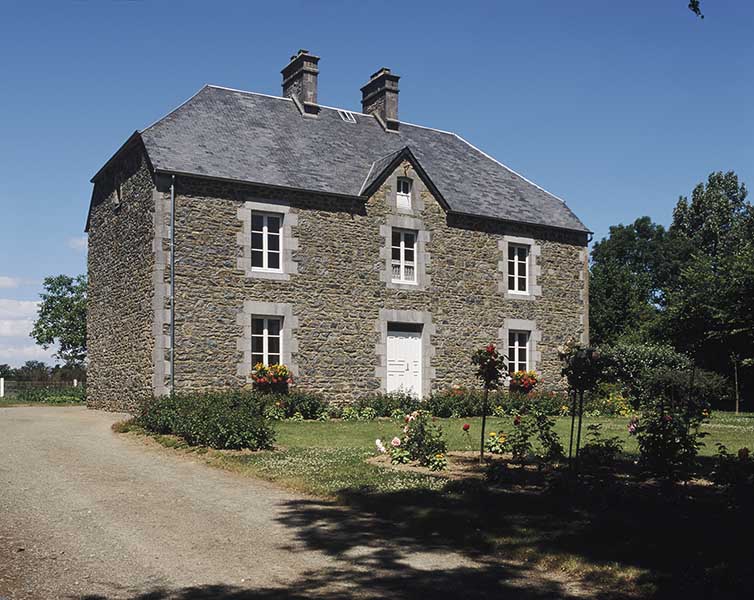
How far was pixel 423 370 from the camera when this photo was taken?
74.0ft

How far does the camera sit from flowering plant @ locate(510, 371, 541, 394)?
78.5ft

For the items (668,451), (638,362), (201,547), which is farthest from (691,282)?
(201,547)

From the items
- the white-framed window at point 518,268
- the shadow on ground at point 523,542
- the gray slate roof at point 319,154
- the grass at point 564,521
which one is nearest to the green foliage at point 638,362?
the white-framed window at point 518,268

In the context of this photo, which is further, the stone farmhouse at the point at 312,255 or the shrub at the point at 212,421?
the stone farmhouse at the point at 312,255

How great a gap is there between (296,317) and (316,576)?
14721mm

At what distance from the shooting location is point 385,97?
25.9 meters

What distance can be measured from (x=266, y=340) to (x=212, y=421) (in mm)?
7389

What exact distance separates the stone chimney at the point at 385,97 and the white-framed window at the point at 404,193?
3.75m

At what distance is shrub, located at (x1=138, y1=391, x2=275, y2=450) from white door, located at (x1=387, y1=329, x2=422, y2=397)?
5997mm

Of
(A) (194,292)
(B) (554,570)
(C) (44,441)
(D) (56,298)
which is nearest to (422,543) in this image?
(B) (554,570)

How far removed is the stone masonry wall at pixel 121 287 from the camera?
64.2 ft

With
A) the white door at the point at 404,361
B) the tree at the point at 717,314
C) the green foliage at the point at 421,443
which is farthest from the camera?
the tree at the point at 717,314

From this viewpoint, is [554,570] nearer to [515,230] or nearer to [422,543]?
[422,543]

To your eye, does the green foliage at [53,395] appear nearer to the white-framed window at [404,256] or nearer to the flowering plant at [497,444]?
the white-framed window at [404,256]
